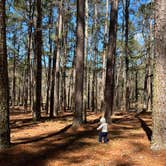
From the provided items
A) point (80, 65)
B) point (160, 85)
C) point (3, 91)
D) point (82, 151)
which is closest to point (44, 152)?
point (82, 151)

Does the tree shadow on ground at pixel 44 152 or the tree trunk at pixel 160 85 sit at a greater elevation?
the tree trunk at pixel 160 85

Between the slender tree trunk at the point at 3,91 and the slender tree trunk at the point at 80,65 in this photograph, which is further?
the slender tree trunk at the point at 80,65

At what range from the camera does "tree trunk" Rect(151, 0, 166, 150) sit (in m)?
7.71

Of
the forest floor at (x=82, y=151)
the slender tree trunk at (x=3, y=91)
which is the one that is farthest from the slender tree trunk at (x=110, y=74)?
the slender tree trunk at (x=3, y=91)

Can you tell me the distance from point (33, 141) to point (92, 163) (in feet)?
10.4

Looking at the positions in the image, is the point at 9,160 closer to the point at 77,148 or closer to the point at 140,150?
the point at 77,148

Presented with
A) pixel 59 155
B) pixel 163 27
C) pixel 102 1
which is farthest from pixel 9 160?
pixel 102 1

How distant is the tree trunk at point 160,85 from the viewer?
304 inches

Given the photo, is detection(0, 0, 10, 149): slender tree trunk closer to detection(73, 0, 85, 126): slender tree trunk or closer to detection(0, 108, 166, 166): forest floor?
detection(0, 108, 166, 166): forest floor

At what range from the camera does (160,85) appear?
306 inches

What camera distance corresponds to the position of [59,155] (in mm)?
7488

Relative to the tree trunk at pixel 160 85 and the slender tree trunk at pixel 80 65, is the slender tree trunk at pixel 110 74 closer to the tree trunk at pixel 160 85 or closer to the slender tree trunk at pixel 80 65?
the slender tree trunk at pixel 80 65

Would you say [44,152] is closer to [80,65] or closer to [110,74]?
[80,65]

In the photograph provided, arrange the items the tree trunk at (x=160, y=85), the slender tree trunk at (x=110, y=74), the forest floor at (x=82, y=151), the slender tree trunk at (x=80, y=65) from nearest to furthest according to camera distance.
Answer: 1. the forest floor at (x=82, y=151)
2. the tree trunk at (x=160, y=85)
3. the slender tree trunk at (x=80, y=65)
4. the slender tree trunk at (x=110, y=74)
